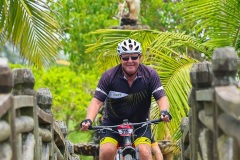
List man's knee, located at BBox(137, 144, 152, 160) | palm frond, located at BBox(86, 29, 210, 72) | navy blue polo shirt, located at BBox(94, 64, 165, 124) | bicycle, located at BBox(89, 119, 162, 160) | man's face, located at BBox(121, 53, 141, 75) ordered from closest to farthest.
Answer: bicycle, located at BBox(89, 119, 162, 160), man's knee, located at BBox(137, 144, 152, 160), man's face, located at BBox(121, 53, 141, 75), navy blue polo shirt, located at BBox(94, 64, 165, 124), palm frond, located at BBox(86, 29, 210, 72)

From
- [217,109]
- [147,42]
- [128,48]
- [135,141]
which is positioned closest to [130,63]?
[128,48]

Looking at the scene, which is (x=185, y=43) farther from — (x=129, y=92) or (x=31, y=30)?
(x=129, y=92)

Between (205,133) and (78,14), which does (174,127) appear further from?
(78,14)

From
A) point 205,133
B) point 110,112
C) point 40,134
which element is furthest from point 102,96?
point 205,133

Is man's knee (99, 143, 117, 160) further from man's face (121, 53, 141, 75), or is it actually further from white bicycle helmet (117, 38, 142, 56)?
white bicycle helmet (117, 38, 142, 56)

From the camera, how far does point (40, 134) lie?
31.7ft

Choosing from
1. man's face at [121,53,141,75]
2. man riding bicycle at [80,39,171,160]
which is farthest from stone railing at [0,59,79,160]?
man's face at [121,53,141,75]

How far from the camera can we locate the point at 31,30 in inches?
554

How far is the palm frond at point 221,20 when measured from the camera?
44.1 ft

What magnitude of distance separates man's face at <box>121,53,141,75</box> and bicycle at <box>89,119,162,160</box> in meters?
0.62

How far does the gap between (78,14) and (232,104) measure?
20509 mm

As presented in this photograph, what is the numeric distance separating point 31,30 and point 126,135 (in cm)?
504

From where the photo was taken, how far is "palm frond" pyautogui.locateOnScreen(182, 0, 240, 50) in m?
13.4

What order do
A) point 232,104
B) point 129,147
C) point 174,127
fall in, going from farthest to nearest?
point 174,127 → point 129,147 → point 232,104
